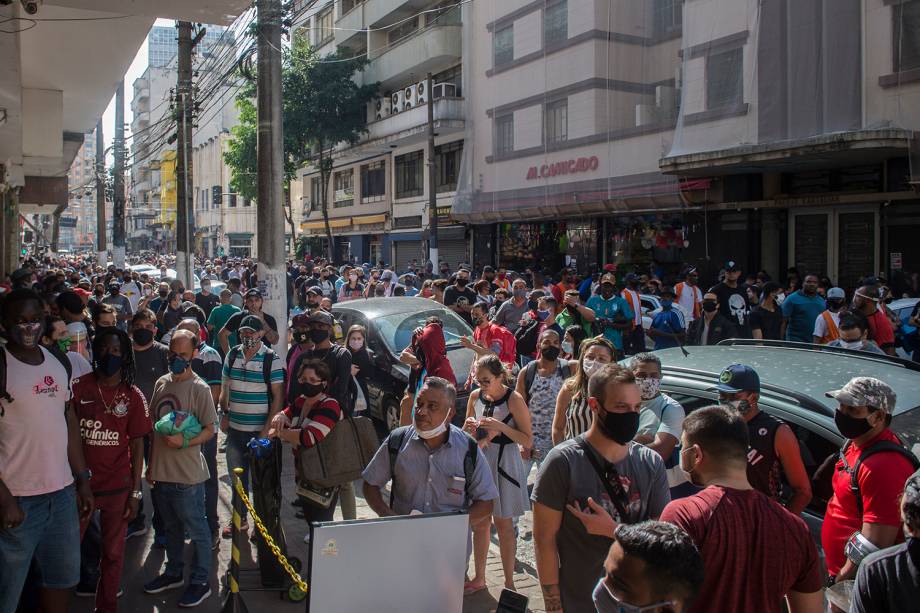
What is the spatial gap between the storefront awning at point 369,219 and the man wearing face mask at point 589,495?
106 ft

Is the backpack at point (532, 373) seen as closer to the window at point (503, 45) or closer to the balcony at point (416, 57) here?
the window at point (503, 45)

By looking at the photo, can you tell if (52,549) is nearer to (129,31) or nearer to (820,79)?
(129,31)

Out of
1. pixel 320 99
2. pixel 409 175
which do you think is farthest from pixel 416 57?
pixel 409 175

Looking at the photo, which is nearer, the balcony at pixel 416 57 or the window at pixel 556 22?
the window at pixel 556 22

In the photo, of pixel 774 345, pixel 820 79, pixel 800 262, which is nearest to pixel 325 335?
pixel 774 345

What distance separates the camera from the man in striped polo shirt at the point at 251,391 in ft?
20.3

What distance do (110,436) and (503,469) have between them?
2525 millimetres

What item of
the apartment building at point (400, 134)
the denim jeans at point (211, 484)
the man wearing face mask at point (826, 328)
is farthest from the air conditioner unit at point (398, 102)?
the denim jeans at point (211, 484)

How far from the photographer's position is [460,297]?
1235 cm

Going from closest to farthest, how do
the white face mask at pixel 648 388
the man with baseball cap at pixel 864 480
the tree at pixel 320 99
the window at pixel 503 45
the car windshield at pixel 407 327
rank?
the man with baseball cap at pixel 864 480
the white face mask at pixel 648 388
the car windshield at pixel 407 327
the window at pixel 503 45
the tree at pixel 320 99

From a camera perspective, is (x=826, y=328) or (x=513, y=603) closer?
(x=513, y=603)

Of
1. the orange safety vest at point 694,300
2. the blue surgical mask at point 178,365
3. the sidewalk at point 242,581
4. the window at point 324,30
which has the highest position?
the window at point 324,30

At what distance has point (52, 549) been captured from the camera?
409cm

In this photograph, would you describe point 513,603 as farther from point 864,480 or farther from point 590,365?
point 590,365
